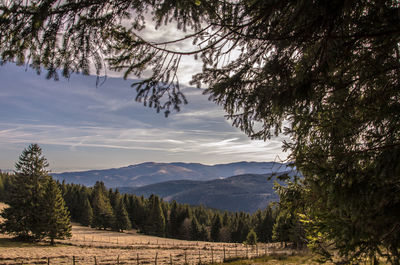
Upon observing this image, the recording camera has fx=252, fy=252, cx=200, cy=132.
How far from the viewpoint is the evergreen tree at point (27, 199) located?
31.0m

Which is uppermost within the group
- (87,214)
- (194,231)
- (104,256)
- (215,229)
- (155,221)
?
(104,256)

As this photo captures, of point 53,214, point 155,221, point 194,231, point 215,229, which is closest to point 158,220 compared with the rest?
point 155,221

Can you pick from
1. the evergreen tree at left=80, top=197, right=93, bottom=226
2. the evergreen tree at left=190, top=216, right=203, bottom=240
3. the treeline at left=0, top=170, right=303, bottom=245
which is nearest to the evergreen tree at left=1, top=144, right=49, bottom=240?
the treeline at left=0, top=170, right=303, bottom=245

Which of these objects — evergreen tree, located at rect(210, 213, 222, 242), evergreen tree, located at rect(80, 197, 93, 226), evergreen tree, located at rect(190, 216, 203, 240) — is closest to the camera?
evergreen tree, located at rect(80, 197, 93, 226)

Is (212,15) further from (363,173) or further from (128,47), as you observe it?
(363,173)

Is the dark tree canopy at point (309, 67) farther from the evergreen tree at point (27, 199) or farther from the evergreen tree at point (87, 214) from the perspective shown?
the evergreen tree at point (87, 214)

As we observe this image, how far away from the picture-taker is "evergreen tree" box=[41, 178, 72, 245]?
3150 cm

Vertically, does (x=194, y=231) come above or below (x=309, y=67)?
below

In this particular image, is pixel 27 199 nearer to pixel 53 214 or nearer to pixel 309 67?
pixel 53 214

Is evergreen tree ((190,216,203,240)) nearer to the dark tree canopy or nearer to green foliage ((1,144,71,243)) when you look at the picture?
green foliage ((1,144,71,243))

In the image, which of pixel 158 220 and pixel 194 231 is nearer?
pixel 158 220

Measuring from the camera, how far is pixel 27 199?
3216 cm

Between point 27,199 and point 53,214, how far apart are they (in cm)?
393

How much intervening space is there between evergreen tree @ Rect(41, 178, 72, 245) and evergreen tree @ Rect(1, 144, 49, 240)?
21.2 inches
